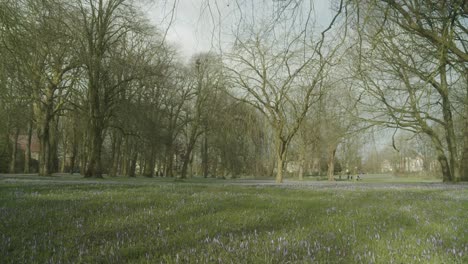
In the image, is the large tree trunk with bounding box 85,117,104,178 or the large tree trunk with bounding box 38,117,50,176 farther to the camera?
the large tree trunk with bounding box 38,117,50,176

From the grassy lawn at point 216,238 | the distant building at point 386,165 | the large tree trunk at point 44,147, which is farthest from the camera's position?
the distant building at point 386,165

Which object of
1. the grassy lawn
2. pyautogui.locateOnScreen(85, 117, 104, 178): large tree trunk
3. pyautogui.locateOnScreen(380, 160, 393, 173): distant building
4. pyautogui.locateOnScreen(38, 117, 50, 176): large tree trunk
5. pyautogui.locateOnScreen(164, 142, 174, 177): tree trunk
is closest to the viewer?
the grassy lawn

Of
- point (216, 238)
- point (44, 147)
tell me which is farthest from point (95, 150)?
point (216, 238)

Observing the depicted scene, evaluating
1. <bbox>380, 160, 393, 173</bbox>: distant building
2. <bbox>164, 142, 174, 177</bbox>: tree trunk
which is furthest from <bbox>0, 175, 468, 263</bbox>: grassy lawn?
<bbox>380, 160, 393, 173</bbox>: distant building

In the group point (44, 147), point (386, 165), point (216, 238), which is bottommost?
point (216, 238)

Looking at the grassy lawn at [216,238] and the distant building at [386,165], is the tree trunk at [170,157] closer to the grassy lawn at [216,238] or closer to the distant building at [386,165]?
the grassy lawn at [216,238]

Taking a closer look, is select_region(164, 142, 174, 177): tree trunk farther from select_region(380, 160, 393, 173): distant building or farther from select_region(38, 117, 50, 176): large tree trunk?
select_region(380, 160, 393, 173): distant building

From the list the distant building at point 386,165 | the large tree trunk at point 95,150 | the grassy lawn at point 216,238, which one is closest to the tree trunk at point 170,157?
the large tree trunk at point 95,150

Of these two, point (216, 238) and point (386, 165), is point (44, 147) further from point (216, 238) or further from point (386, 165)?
point (386, 165)

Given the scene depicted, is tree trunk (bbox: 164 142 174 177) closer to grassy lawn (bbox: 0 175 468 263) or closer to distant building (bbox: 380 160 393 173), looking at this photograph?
grassy lawn (bbox: 0 175 468 263)

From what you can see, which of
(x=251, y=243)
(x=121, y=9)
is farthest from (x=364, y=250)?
(x=121, y=9)

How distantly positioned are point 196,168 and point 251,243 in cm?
7397

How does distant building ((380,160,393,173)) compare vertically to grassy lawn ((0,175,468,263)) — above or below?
above

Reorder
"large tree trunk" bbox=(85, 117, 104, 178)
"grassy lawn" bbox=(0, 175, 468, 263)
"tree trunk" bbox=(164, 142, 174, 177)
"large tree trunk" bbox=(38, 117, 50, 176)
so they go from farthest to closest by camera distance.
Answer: "tree trunk" bbox=(164, 142, 174, 177) → "large tree trunk" bbox=(38, 117, 50, 176) → "large tree trunk" bbox=(85, 117, 104, 178) → "grassy lawn" bbox=(0, 175, 468, 263)
